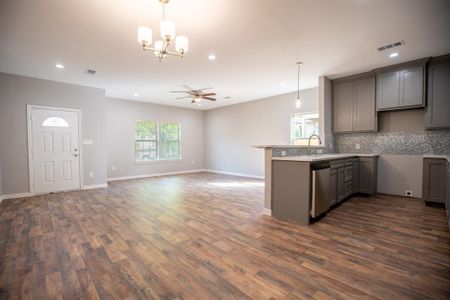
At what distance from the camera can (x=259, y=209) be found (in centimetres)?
369

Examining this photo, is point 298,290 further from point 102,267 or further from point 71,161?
point 71,161

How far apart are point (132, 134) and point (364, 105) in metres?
6.98

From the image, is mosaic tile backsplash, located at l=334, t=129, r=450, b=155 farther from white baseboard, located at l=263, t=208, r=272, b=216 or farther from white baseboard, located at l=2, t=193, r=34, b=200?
white baseboard, located at l=2, t=193, r=34, b=200

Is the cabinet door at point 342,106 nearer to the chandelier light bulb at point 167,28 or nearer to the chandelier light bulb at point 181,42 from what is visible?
the chandelier light bulb at point 181,42

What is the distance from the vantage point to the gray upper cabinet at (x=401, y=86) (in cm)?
394

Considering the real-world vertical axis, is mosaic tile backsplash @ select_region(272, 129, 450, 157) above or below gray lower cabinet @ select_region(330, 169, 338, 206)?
above

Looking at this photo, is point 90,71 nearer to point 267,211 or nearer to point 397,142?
point 267,211

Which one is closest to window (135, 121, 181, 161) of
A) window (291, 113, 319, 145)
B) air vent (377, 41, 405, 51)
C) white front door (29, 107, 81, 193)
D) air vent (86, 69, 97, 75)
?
white front door (29, 107, 81, 193)

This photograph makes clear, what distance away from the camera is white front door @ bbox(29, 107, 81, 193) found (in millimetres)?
4793

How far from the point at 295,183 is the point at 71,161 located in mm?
5459

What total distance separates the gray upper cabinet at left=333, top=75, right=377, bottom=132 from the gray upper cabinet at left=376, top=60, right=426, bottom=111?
0.60 feet

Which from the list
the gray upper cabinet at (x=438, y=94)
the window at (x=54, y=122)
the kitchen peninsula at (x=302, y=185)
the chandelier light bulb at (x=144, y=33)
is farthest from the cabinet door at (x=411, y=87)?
the window at (x=54, y=122)

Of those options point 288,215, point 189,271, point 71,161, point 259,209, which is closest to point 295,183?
point 288,215

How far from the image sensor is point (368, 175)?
4.44 meters
